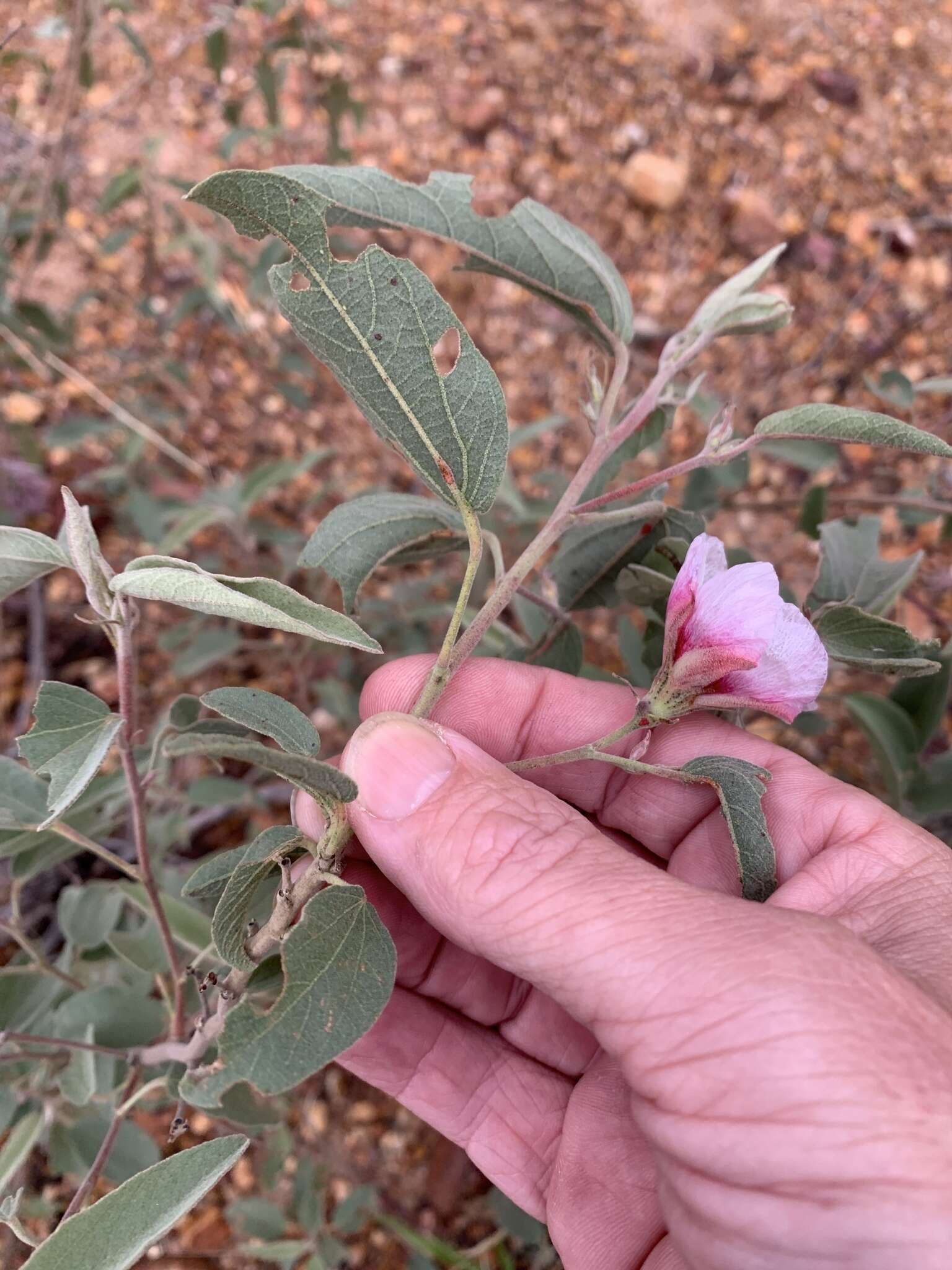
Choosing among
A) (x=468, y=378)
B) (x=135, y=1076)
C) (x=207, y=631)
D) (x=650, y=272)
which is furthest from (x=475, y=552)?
(x=650, y=272)

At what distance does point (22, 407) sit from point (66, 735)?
182 cm

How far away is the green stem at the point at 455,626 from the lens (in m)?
0.80

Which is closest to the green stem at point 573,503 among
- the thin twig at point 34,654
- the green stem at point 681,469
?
the green stem at point 681,469

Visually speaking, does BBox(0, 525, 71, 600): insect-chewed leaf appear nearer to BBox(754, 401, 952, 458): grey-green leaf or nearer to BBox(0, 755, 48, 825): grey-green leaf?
BBox(0, 755, 48, 825): grey-green leaf

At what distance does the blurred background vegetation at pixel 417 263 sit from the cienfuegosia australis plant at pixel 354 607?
73 centimetres

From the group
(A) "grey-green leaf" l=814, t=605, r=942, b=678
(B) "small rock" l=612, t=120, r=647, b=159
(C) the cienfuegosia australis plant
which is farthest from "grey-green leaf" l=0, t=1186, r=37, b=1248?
(B) "small rock" l=612, t=120, r=647, b=159

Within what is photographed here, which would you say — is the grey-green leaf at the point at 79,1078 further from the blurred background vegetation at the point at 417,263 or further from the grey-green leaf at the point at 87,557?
the blurred background vegetation at the point at 417,263

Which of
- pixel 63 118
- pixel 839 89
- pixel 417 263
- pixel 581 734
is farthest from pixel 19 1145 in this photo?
pixel 839 89

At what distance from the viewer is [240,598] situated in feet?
1.97

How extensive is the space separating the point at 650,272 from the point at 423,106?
2.66 ft

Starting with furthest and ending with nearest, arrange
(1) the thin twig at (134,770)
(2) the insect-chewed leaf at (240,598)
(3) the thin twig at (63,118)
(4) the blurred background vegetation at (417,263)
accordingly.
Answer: (4) the blurred background vegetation at (417,263), (3) the thin twig at (63,118), (1) the thin twig at (134,770), (2) the insect-chewed leaf at (240,598)

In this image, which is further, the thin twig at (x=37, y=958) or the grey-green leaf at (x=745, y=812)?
the thin twig at (x=37, y=958)

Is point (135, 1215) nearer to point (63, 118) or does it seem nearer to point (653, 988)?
point (653, 988)

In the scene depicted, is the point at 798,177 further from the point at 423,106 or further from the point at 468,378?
the point at 468,378
